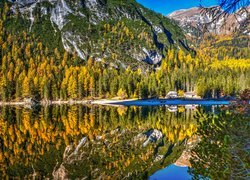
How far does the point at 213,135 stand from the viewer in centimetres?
970

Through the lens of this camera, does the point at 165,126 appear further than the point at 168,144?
Yes

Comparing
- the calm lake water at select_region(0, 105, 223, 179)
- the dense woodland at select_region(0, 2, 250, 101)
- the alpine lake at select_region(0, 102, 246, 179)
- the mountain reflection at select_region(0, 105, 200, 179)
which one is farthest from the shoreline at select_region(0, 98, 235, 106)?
the alpine lake at select_region(0, 102, 246, 179)

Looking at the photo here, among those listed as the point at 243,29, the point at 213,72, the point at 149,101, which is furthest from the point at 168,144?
the point at 213,72

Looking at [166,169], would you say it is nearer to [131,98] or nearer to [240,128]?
[240,128]

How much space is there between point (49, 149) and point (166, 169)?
40.0 ft

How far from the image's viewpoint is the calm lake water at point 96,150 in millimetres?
23250

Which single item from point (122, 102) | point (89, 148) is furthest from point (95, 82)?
point (89, 148)

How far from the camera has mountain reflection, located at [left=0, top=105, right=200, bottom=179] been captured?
2345cm

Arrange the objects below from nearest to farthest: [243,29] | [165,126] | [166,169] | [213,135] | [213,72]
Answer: [243,29]
[213,135]
[166,169]
[165,126]
[213,72]

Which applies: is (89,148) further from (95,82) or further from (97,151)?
(95,82)

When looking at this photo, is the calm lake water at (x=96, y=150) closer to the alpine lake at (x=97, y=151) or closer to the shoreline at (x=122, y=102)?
the alpine lake at (x=97, y=151)

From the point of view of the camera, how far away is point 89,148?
30688mm

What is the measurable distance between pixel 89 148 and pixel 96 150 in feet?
4.11

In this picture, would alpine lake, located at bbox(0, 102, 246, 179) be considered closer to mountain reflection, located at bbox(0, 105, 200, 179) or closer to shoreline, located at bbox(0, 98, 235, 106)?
mountain reflection, located at bbox(0, 105, 200, 179)
